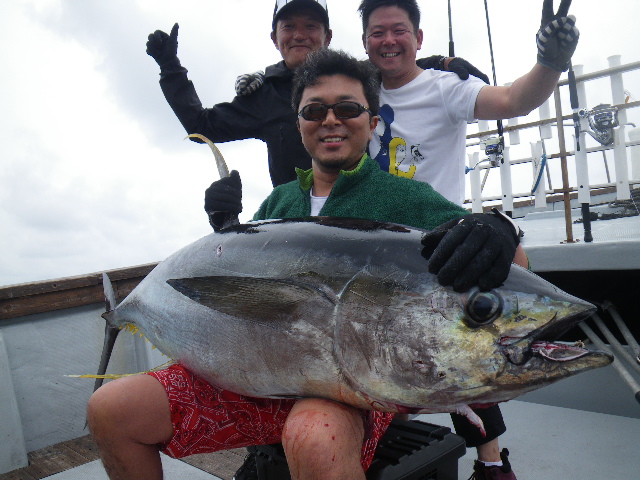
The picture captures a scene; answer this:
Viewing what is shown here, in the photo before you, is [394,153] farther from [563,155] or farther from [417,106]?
[563,155]

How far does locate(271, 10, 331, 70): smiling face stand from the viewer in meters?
2.58

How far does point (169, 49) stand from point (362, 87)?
1581 mm

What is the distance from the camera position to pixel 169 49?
2.88m

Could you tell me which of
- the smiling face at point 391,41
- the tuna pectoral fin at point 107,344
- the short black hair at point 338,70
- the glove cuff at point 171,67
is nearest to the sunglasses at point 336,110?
the short black hair at point 338,70

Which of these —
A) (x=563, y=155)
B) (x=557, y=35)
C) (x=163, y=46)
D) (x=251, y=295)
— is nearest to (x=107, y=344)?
(x=251, y=295)

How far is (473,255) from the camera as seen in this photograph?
1061 mm

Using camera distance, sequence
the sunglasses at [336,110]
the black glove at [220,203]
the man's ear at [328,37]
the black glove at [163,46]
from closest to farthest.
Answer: the sunglasses at [336,110] → the black glove at [220,203] → the man's ear at [328,37] → the black glove at [163,46]

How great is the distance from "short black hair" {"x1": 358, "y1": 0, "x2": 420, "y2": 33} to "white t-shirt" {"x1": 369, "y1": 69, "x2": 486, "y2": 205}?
283 mm

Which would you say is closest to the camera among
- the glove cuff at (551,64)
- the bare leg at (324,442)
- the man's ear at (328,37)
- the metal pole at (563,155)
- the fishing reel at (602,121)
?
the bare leg at (324,442)

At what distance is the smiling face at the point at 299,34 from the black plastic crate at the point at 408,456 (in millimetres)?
1890

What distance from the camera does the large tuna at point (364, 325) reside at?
1013 millimetres

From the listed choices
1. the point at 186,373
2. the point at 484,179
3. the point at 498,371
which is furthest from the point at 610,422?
the point at 484,179

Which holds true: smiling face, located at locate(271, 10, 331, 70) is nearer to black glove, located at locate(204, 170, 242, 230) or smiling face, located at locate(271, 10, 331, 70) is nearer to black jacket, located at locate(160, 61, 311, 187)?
black jacket, located at locate(160, 61, 311, 187)

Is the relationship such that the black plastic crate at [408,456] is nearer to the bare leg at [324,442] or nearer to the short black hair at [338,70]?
the bare leg at [324,442]
